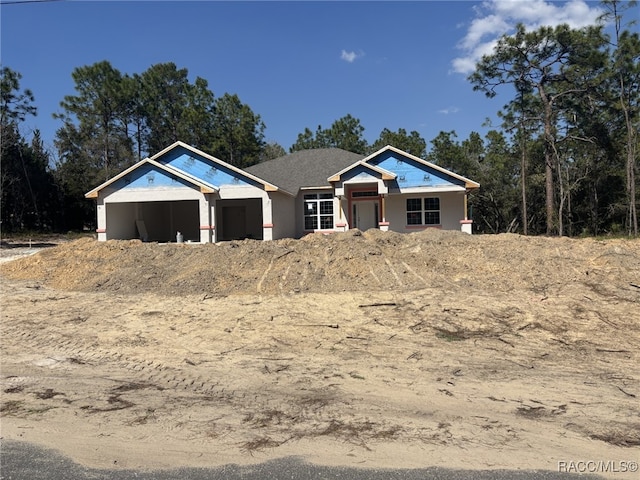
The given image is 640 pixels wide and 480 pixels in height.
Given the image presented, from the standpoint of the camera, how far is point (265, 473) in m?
3.78

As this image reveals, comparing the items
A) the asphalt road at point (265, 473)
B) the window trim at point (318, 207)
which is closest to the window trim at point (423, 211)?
the window trim at point (318, 207)

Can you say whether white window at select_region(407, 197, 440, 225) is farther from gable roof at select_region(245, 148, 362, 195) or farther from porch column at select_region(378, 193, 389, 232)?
gable roof at select_region(245, 148, 362, 195)

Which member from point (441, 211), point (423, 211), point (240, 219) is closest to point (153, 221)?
point (240, 219)

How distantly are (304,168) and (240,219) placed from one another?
5145 mm

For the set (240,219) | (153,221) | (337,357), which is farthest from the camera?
(240,219)

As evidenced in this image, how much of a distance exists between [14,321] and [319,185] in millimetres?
19206

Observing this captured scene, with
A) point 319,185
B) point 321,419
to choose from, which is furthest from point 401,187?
point 321,419

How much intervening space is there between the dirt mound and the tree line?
21.5m

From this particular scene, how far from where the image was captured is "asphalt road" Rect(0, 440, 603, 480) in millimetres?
3701

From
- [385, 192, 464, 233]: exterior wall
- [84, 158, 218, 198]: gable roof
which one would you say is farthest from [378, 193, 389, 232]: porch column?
[84, 158, 218, 198]: gable roof

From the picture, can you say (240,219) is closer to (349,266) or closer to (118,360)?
(349,266)

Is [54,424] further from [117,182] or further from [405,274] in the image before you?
[117,182]

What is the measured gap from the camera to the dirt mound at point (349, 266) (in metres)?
11.1

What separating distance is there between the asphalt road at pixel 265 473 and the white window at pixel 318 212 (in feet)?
77.0
